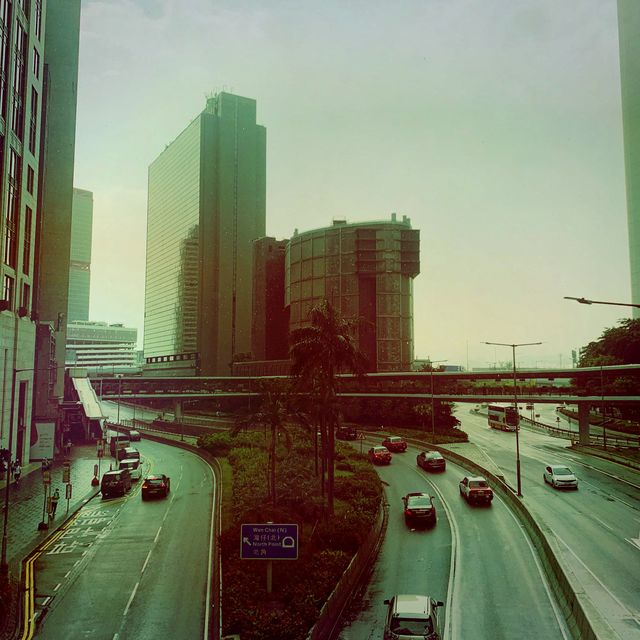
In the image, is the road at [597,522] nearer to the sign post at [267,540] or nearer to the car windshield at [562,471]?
the car windshield at [562,471]

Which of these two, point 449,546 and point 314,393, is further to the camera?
point 314,393

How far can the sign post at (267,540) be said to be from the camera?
80.4 ft

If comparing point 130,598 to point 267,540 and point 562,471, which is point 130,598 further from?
point 562,471

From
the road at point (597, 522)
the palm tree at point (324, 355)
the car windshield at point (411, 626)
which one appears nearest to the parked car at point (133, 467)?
the palm tree at point (324, 355)

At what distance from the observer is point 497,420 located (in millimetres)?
103375

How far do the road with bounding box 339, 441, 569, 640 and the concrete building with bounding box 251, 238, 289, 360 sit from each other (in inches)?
5866

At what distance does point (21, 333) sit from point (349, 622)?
50099 mm

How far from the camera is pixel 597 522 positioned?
3666 cm

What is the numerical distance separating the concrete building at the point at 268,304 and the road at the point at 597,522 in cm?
12679

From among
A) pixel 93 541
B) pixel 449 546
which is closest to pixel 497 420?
pixel 449 546

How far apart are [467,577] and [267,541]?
1038cm

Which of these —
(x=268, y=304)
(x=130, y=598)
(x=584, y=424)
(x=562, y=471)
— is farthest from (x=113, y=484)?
(x=268, y=304)

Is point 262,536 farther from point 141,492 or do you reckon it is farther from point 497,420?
point 497,420

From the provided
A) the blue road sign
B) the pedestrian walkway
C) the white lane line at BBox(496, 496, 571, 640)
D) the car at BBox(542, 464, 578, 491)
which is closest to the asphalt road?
the pedestrian walkway
